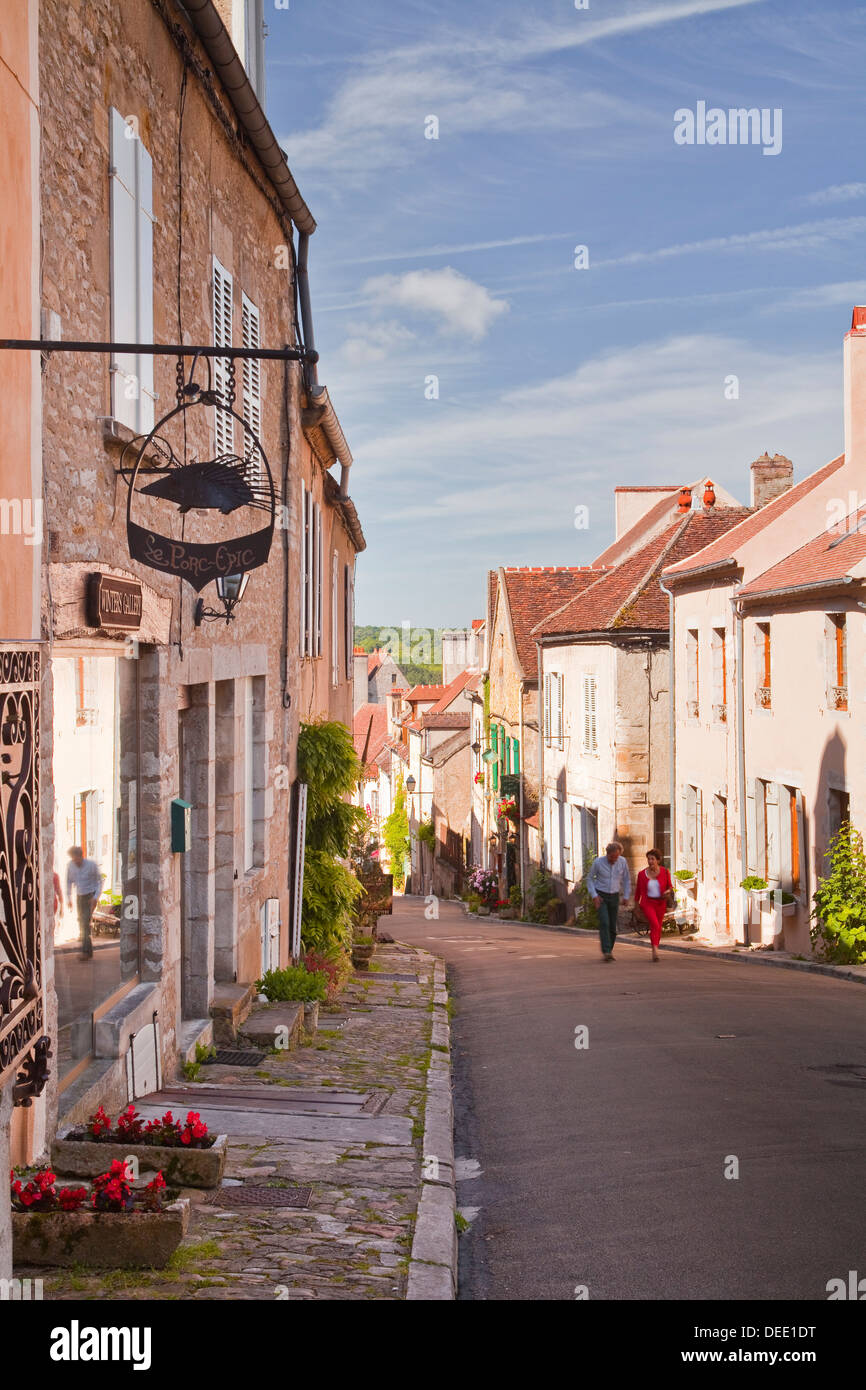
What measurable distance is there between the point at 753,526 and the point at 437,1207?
1749 centimetres

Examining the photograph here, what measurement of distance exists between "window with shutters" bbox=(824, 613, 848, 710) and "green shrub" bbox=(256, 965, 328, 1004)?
27.9ft

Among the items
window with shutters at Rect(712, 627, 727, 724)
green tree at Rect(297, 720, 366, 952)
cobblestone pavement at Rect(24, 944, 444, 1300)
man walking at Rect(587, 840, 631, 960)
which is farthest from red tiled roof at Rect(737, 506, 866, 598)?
cobblestone pavement at Rect(24, 944, 444, 1300)

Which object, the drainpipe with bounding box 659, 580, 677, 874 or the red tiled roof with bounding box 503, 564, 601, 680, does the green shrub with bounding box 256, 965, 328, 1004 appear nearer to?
the drainpipe with bounding box 659, 580, 677, 874

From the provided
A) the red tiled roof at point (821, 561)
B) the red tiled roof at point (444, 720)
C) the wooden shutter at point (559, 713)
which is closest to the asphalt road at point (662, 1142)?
the red tiled roof at point (821, 561)

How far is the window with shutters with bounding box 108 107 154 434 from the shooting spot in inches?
246

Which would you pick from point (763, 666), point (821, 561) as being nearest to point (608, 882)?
point (821, 561)

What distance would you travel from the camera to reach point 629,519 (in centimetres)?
3509

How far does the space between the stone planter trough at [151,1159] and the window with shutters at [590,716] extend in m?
21.3

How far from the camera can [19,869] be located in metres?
3.64

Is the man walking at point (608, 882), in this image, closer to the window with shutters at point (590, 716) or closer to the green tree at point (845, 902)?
the green tree at point (845, 902)

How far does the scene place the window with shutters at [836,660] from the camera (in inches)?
641
